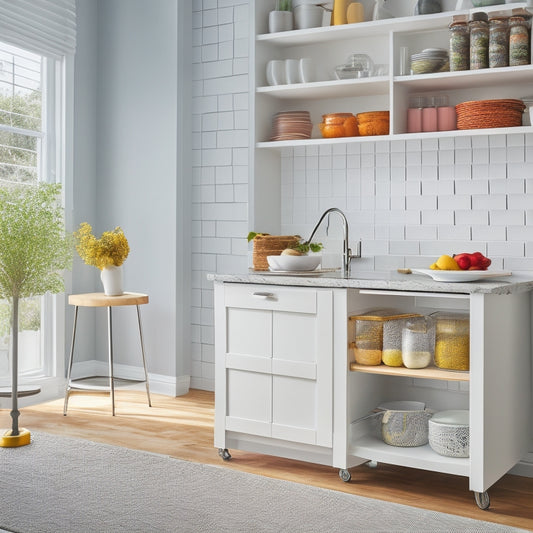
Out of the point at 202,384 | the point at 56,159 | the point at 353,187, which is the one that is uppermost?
the point at 56,159

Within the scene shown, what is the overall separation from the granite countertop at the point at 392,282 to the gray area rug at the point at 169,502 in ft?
2.95

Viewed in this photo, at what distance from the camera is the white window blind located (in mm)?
4840

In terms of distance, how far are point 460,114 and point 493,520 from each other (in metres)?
1.96

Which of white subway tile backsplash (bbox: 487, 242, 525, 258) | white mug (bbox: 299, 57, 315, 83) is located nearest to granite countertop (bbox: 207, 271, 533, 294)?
white subway tile backsplash (bbox: 487, 242, 525, 258)

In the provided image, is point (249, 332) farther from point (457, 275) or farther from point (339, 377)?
point (457, 275)

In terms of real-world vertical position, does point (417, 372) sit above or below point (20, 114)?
below

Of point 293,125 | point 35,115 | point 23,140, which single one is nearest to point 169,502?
point 293,125

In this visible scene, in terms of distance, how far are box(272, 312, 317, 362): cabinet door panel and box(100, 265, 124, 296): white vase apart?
5.45ft

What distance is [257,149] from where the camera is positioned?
438 cm

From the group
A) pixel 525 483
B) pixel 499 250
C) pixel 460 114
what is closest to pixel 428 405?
pixel 525 483

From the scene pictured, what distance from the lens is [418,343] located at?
10.9 ft

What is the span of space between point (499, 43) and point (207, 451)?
2.52 m

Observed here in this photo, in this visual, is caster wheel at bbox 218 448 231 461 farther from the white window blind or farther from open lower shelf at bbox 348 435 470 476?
the white window blind

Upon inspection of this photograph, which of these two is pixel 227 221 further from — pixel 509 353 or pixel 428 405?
pixel 509 353
